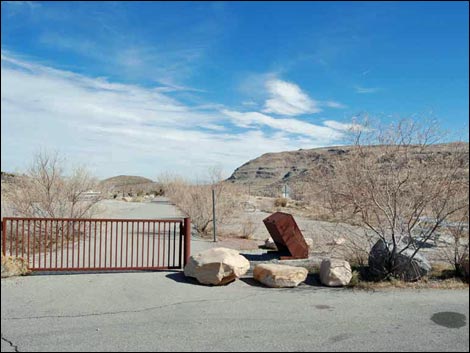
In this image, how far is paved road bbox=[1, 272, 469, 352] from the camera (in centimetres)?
518

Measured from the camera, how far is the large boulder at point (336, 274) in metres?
8.22

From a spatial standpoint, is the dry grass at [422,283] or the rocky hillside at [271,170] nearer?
the dry grass at [422,283]

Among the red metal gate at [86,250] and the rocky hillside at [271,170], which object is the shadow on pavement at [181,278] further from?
the rocky hillside at [271,170]

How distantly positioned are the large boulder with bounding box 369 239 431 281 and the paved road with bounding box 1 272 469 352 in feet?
2.34

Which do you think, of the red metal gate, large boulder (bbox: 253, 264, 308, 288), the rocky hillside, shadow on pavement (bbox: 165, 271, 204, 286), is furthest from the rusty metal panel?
the rocky hillside

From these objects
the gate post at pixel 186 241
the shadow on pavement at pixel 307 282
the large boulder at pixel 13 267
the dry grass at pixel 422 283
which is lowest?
the shadow on pavement at pixel 307 282

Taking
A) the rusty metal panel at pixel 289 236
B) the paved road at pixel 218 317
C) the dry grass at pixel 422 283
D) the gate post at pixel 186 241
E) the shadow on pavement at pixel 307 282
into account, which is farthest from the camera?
the rusty metal panel at pixel 289 236

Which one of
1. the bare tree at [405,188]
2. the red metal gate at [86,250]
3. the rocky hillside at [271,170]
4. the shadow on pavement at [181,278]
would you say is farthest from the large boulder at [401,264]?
the rocky hillside at [271,170]

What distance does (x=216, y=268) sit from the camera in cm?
820

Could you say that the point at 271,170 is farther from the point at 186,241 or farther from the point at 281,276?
the point at 281,276

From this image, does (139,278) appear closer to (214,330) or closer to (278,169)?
(214,330)

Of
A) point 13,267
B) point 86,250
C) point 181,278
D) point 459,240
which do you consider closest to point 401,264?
point 459,240

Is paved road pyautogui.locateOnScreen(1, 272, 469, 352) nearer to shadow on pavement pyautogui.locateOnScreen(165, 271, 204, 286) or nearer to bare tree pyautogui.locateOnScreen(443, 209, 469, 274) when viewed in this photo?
shadow on pavement pyautogui.locateOnScreen(165, 271, 204, 286)

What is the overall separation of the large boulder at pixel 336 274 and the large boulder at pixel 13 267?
617cm
